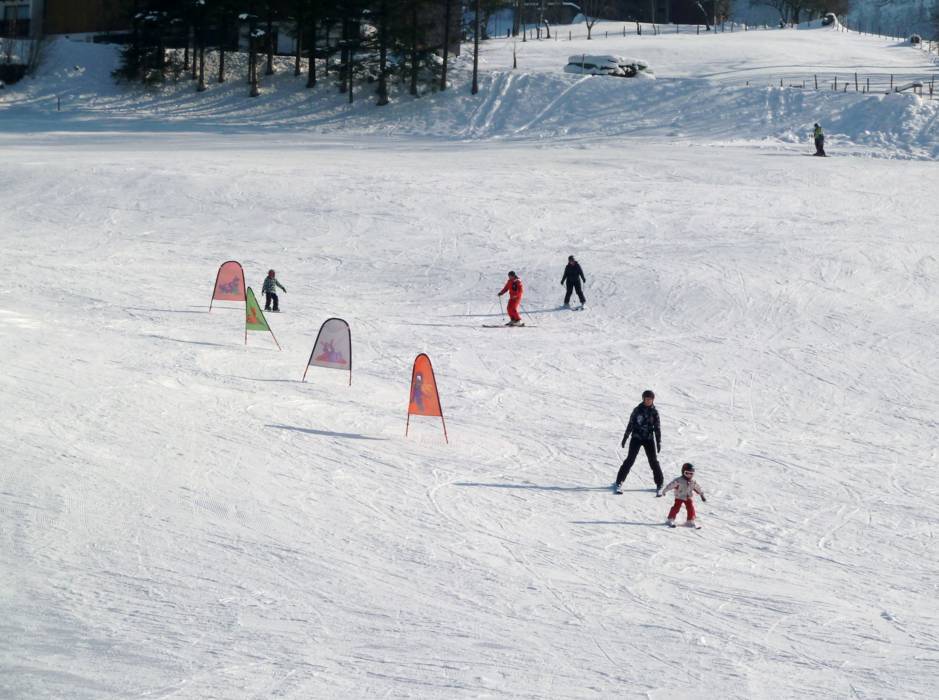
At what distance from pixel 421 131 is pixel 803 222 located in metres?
21.1

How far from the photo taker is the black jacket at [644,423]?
11375 mm

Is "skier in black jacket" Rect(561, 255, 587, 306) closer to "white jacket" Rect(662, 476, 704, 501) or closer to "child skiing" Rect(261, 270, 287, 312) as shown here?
"child skiing" Rect(261, 270, 287, 312)

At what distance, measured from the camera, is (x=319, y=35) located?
51.3m

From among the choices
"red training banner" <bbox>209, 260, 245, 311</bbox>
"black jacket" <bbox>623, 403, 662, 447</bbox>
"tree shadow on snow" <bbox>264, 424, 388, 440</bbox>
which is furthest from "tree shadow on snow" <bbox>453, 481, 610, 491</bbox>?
"red training banner" <bbox>209, 260, 245, 311</bbox>

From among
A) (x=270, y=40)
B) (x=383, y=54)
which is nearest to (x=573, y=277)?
(x=383, y=54)

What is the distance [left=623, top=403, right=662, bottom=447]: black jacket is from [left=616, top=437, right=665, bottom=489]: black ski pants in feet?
0.18

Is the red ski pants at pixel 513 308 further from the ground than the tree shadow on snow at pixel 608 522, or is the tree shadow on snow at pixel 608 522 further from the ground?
the red ski pants at pixel 513 308

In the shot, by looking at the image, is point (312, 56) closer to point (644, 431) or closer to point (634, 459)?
point (644, 431)

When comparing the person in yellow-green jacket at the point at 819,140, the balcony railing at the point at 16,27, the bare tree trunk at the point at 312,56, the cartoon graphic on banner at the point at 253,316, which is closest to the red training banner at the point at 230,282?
the cartoon graphic on banner at the point at 253,316

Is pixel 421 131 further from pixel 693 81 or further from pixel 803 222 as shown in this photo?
pixel 803 222

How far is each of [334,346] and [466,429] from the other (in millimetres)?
2189

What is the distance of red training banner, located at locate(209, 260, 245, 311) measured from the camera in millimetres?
19094

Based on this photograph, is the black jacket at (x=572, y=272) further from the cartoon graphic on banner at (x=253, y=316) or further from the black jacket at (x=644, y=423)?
the black jacket at (x=644, y=423)

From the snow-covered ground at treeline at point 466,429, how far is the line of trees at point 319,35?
13.1 meters
